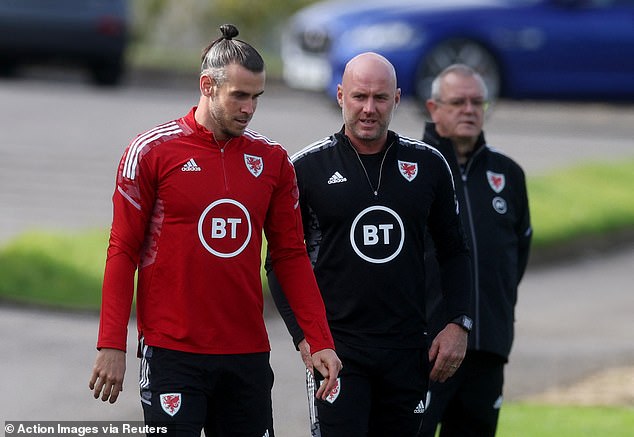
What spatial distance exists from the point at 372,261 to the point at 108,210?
8.41 m

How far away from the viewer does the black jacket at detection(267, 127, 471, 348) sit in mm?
5641

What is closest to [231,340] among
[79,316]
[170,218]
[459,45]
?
[170,218]

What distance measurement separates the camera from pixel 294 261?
5359 mm

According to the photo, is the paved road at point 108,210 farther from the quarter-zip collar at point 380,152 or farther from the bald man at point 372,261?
the quarter-zip collar at point 380,152

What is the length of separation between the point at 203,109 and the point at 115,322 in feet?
2.63

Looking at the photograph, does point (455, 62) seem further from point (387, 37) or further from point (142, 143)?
point (142, 143)

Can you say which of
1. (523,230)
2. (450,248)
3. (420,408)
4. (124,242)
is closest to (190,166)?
(124,242)

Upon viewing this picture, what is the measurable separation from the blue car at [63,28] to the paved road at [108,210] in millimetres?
587

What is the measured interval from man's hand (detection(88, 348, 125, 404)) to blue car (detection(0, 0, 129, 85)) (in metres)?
16.9

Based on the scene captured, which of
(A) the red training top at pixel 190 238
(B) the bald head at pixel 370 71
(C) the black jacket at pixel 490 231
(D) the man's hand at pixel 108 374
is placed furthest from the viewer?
(C) the black jacket at pixel 490 231

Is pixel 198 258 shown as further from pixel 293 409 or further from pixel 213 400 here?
pixel 293 409

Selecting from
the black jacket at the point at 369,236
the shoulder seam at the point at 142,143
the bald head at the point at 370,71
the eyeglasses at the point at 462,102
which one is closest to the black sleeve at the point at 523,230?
the eyeglasses at the point at 462,102

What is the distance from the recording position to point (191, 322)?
5.14 meters

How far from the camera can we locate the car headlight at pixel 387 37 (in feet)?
61.7
